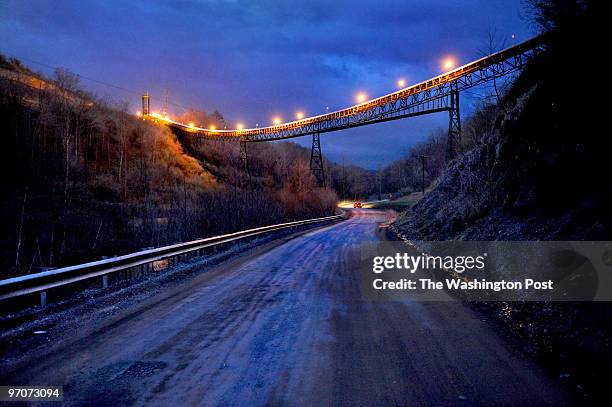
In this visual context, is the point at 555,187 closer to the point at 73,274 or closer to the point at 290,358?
the point at 290,358

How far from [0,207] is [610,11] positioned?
102 ft

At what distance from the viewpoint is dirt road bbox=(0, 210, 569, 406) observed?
11.6ft

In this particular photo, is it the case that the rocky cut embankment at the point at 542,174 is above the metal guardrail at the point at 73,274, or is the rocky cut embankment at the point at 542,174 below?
above

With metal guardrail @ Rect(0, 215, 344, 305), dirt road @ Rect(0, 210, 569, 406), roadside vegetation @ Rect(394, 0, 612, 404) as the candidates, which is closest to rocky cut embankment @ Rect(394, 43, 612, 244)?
roadside vegetation @ Rect(394, 0, 612, 404)

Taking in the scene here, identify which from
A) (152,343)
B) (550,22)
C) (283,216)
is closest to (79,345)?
(152,343)

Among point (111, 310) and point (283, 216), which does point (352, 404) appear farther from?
point (283, 216)

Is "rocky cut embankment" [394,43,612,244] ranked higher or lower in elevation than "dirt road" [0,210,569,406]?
higher

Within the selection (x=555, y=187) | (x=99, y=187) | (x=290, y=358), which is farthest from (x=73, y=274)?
(x=99, y=187)

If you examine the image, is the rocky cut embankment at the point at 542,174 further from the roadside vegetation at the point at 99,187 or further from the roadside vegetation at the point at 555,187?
the roadside vegetation at the point at 99,187

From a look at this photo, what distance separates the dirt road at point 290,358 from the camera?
139 inches

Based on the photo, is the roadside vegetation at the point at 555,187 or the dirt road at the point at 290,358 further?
the roadside vegetation at the point at 555,187

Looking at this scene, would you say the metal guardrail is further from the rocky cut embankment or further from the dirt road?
the rocky cut embankment

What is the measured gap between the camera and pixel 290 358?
4.39m

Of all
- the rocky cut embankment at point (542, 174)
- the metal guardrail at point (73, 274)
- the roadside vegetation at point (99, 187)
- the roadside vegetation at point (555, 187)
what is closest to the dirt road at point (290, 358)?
the roadside vegetation at point (555, 187)
